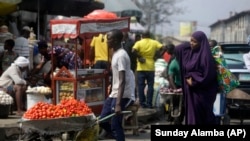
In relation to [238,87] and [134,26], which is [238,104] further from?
[134,26]

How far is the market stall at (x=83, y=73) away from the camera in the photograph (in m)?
10.5

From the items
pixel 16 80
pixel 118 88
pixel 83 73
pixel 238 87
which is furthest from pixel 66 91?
pixel 238 87

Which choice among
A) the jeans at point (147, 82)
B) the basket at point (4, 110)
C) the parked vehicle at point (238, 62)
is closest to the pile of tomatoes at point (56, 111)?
the basket at point (4, 110)

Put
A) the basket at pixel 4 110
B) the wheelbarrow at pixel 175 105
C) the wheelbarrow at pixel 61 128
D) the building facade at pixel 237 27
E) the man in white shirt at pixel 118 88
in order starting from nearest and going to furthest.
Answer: the wheelbarrow at pixel 61 128 → the man in white shirt at pixel 118 88 → the wheelbarrow at pixel 175 105 → the basket at pixel 4 110 → the building facade at pixel 237 27

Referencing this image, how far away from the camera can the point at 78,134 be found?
26.4 ft

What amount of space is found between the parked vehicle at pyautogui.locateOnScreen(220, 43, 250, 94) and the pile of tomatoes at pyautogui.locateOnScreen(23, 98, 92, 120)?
5.03 metres

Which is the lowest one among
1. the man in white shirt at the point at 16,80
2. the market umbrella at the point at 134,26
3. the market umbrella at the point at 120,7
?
the man in white shirt at the point at 16,80

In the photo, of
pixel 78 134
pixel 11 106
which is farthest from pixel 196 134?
pixel 11 106

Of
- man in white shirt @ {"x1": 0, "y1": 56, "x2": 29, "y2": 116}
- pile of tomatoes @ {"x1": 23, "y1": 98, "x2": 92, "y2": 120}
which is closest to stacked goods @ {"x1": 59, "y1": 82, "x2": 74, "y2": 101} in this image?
man in white shirt @ {"x1": 0, "y1": 56, "x2": 29, "y2": 116}

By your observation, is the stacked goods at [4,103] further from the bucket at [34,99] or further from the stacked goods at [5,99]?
the bucket at [34,99]

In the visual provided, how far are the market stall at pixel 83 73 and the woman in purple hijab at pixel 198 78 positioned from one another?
3208mm

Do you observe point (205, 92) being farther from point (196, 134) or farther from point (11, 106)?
point (11, 106)

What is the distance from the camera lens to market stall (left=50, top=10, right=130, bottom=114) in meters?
10.5

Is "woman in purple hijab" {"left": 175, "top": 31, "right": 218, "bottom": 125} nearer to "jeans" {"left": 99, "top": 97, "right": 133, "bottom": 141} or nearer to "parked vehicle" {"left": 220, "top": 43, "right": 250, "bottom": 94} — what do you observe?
"jeans" {"left": 99, "top": 97, "right": 133, "bottom": 141}
